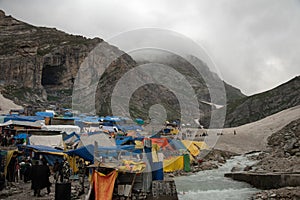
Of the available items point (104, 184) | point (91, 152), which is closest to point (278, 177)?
point (91, 152)

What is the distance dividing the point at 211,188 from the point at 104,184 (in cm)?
963

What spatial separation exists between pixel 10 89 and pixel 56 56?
24367 mm

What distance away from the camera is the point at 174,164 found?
23938 millimetres

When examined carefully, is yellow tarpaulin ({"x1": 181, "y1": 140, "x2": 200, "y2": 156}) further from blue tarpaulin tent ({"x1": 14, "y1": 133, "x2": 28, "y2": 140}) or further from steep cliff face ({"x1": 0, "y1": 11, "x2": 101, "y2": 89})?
steep cliff face ({"x1": 0, "y1": 11, "x2": 101, "y2": 89})

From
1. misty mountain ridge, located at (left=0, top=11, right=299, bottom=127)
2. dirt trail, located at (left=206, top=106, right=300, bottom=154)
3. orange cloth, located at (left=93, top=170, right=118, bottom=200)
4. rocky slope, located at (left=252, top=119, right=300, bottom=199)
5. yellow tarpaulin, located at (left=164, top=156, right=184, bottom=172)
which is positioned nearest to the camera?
orange cloth, located at (left=93, top=170, right=118, bottom=200)

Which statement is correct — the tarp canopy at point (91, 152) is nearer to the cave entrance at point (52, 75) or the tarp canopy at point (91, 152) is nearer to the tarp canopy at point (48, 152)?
the tarp canopy at point (48, 152)

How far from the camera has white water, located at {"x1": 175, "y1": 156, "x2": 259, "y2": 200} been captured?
16156 mm

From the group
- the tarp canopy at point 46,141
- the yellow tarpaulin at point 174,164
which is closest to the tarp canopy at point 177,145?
the yellow tarpaulin at point 174,164

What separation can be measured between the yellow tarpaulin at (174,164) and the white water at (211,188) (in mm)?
1659

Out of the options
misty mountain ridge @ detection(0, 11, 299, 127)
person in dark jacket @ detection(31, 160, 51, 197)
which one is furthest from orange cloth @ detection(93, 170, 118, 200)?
misty mountain ridge @ detection(0, 11, 299, 127)

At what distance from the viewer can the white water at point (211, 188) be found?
1616cm

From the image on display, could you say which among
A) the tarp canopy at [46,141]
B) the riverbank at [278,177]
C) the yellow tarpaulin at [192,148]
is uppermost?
the tarp canopy at [46,141]

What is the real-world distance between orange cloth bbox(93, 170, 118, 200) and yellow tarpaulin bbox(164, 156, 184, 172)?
43.5ft

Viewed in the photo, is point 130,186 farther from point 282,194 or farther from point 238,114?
point 238,114
